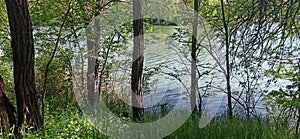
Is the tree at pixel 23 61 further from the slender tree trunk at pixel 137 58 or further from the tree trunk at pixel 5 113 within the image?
the slender tree trunk at pixel 137 58

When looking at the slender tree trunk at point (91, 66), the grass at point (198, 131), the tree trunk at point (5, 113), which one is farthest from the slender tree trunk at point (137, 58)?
the tree trunk at point (5, 113)

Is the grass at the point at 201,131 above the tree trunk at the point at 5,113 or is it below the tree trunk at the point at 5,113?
below

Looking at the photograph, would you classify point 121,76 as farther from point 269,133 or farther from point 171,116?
point 269,133

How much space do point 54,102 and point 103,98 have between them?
71 cm

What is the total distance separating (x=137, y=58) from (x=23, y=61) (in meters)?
1.19

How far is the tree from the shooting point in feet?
8.18

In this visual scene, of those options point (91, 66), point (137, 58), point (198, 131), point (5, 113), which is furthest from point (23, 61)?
point (91, 66)

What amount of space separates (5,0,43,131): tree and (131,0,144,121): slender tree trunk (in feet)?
3.50

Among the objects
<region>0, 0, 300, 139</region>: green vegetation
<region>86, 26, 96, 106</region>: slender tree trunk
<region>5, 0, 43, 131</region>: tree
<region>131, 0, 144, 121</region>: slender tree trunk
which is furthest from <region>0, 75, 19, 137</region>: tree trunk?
<region>86, 26, 96, 106</region>: slender tree trunk

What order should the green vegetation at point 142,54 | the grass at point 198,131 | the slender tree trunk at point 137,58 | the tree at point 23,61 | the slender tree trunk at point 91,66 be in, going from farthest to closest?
the slender tree trunk at point 91,66 → the green vegetation at point 142,54 → the slender tree trunk at point 137,58 → the grass at point 198,131 → the tree at point 23,61

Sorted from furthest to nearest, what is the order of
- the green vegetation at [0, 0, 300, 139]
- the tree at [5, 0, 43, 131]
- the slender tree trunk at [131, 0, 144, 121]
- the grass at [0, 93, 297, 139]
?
the green vegetation at [0, 0, 300, 139]
the slender tree trunk at [131, 0, 144, 121]
the grass at [0, 93, 297, 139]
the tree at [5, 0, 43, 131]

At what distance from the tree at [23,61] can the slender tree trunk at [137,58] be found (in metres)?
A: 1.07

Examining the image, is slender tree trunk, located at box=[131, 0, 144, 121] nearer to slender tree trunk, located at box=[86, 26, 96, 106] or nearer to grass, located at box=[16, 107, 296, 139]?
grass, located at box=[16, 107, 296, 139]

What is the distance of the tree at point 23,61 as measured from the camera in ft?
8.18
